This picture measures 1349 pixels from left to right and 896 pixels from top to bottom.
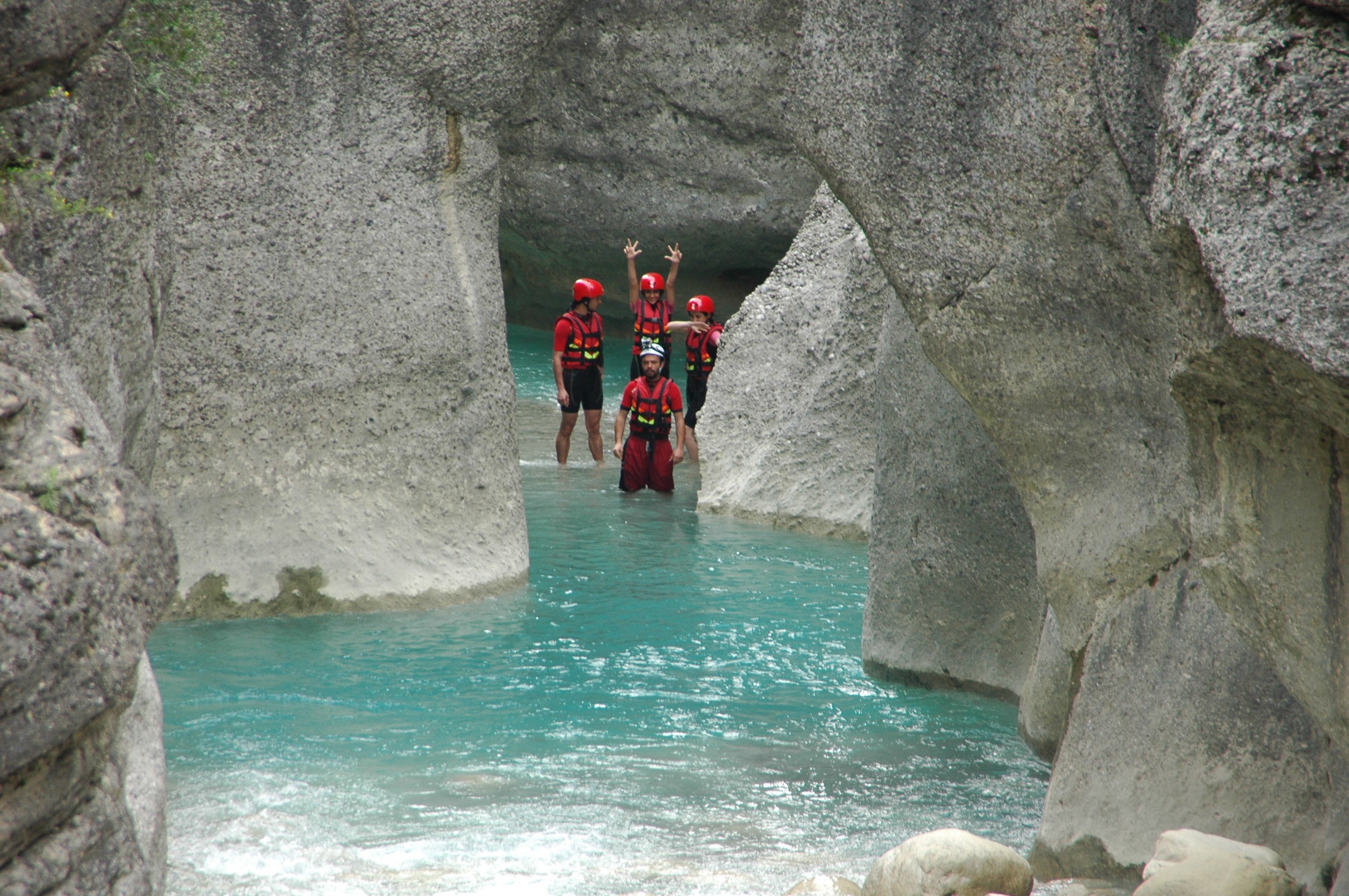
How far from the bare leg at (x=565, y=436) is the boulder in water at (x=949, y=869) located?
8.21 m

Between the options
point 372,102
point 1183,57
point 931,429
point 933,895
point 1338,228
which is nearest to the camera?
point 1338,228

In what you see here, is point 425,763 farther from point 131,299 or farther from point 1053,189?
point 1053,189

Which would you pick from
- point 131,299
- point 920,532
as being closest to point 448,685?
point 920,532

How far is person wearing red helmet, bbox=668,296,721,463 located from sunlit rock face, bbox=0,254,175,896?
871 centimetres

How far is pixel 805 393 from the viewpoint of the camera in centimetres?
907

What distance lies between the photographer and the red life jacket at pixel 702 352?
37.7 feet

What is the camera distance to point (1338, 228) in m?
2.05

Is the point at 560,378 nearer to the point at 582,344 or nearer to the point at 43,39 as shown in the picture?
the point at 582,344

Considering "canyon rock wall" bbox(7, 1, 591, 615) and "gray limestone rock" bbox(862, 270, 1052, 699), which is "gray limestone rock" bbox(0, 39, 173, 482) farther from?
"gray limestone rock" bbox(862, 270, 1052, 699)

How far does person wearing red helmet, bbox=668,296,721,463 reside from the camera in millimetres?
11367

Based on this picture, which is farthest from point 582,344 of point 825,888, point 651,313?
point 825,888

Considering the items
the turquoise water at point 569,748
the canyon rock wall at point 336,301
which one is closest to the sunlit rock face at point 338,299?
the canyon rock wall at point 336,301

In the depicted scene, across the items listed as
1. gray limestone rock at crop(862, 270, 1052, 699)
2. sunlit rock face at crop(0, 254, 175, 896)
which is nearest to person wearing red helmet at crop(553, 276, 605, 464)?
gray limestone rock at crop(862, 270, 1052, 699)

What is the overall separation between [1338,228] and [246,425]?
509 centimetres
